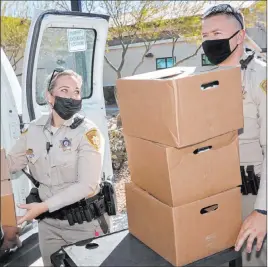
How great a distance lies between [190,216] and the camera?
1468 millimetres

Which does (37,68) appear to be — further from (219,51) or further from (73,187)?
(219,51)

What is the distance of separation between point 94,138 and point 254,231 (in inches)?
36.3

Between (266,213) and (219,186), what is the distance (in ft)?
0.71

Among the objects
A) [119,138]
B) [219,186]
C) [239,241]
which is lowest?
[119,138]

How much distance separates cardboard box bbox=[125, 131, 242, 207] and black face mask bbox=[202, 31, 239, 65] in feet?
1.59

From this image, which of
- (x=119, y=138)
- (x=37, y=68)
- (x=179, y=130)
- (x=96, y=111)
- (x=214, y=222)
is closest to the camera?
(x=179, y=130)

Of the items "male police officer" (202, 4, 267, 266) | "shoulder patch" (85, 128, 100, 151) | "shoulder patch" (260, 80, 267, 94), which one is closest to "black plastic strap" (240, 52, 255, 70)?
"male police officer" (202, 4, 267, 266)

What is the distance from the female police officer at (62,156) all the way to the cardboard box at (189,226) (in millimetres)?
416

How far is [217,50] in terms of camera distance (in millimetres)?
1862

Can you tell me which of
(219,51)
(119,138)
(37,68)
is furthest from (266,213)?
(119,138)

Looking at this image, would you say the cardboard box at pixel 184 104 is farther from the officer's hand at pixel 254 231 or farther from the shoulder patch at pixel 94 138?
the shoulder patch at pixel 94 138

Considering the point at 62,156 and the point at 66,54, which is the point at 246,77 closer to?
the point at 62,156

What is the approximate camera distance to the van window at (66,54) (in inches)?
112

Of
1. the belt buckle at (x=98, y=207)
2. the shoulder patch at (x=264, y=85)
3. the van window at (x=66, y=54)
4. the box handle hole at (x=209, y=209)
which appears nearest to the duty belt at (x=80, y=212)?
the belt buckle at (x=98, y=207)
